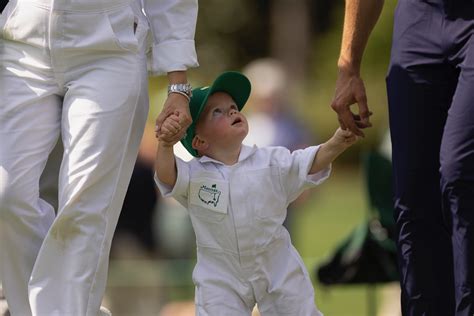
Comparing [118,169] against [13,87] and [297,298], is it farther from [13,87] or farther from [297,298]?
[297,298]

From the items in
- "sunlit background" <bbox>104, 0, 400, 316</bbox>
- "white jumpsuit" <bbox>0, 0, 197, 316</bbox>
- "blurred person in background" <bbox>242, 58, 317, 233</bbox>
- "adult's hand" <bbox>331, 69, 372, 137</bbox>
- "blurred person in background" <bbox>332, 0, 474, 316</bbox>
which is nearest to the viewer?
"blurred person in background" <bbox>332, 0, 474, 316</bbox>

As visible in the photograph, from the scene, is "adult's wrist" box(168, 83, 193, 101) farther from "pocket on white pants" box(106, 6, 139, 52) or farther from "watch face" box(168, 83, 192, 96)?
"pocket on white pants" box(106, 6, 139, 52)

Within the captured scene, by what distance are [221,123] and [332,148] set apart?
0.45 metres

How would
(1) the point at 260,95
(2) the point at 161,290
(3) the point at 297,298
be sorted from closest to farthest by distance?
(3) the point at 297,298 < (1) the point at 260,95 < (2) the point at 161,290

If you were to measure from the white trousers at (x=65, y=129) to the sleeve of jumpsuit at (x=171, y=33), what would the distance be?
11 centimetres

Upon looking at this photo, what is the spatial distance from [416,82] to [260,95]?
5169mm

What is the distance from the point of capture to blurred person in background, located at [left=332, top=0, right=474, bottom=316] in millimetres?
4781

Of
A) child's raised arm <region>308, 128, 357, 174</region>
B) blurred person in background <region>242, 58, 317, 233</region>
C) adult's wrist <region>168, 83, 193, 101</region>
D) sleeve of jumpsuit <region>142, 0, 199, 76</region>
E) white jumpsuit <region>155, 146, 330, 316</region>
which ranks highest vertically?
sleeve of jumpsuit <region>142, 0, 199, 76</region>

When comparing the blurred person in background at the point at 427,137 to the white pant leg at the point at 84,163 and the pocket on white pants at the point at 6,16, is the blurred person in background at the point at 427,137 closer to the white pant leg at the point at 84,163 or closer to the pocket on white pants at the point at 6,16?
the white pant leg at the point at 84,163

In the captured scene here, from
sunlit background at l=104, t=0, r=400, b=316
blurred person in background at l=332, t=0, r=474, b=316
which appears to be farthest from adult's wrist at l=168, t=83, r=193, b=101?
sunlit background at l=104, t=0, r=400, b=316

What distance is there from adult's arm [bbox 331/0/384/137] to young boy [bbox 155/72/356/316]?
6 centimetres

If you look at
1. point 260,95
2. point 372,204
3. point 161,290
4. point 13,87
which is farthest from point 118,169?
point 161,290

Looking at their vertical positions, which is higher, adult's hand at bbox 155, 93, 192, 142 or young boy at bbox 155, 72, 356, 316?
adult's hand at bbox 155, 93, 192, 142

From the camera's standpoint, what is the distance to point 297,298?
5.29 m
